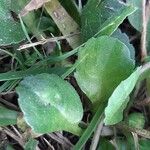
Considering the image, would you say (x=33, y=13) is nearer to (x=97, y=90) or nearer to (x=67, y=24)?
(x=67, y=24)

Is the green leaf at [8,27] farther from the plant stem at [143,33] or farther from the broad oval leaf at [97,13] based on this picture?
the plant stem at [143,33]

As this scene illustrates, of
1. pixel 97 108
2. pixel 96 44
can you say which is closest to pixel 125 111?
pixel 97 108

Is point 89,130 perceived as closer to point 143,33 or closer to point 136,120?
point 136,120

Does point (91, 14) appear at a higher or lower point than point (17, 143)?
higher

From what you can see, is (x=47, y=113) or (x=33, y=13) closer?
(x=47, y=113)

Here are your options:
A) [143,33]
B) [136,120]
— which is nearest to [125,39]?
[143,33]

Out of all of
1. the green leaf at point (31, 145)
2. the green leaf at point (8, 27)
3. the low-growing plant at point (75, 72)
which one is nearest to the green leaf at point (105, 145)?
the low-growing plant at point (75, 72)

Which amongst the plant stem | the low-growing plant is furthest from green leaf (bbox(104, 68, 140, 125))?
the plant stem
